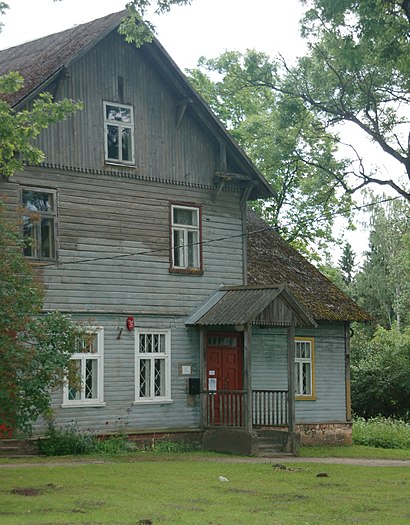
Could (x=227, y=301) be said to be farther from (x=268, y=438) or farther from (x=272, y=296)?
(x=268, y=438)

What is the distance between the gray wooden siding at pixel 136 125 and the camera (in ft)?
78.3

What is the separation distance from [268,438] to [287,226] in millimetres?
17767

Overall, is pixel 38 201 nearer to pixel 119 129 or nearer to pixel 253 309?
pixel 119 129

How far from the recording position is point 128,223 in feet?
81.7

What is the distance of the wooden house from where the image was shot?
23562 mm

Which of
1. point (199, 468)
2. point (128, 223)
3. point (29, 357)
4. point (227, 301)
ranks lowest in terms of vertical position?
point (199, 468)

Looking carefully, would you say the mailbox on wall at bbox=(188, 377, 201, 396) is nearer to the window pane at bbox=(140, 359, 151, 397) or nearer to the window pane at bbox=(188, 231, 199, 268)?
the window pane at bbox=(140, 359, 151, 397)

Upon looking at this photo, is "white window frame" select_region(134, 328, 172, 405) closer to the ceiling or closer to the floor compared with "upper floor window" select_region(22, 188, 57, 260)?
closer to the floor

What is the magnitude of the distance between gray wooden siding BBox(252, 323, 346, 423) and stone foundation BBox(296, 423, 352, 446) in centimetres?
17

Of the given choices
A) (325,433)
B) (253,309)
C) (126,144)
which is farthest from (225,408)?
(126,144)

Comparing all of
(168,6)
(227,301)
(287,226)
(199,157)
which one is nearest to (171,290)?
(227,301)

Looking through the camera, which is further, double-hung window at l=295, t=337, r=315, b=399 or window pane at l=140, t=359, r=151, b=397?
double-hung window at l=295, t=337, r=315, b=399

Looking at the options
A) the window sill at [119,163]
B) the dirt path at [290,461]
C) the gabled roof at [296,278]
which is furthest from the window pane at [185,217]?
the dirt path at [290,461]

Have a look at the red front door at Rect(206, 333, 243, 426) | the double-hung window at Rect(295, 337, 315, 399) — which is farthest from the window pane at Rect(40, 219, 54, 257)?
the double-hung window at Rect(295, 337, 315, 399)
